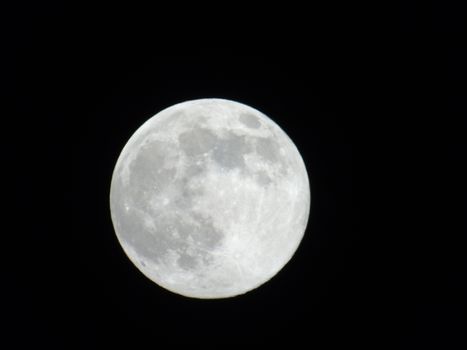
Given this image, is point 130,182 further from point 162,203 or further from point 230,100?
point 230,100

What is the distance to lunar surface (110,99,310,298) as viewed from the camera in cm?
399

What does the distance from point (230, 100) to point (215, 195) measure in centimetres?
107

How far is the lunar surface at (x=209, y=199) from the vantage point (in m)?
3.99

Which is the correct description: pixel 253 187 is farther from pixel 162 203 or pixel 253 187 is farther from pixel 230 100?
pixel 230 100

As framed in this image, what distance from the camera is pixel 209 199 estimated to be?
3951 millimetres

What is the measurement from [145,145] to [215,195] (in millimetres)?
756

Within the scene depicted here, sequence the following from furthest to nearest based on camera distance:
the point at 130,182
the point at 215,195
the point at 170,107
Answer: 1. the point at 170,107
2. the point at 130,182
3. the point at 215,195

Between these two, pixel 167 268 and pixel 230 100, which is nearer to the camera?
pixel 167 268

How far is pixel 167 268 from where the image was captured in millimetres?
4277

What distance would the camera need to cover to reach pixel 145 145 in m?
4.28

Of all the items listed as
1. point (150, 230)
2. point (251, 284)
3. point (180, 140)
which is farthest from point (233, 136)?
point (251, 284)

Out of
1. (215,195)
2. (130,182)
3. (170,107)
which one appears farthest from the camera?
(170,107)

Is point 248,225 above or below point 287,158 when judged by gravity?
below

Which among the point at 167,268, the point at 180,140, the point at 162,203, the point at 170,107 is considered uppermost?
the point at 170,107
